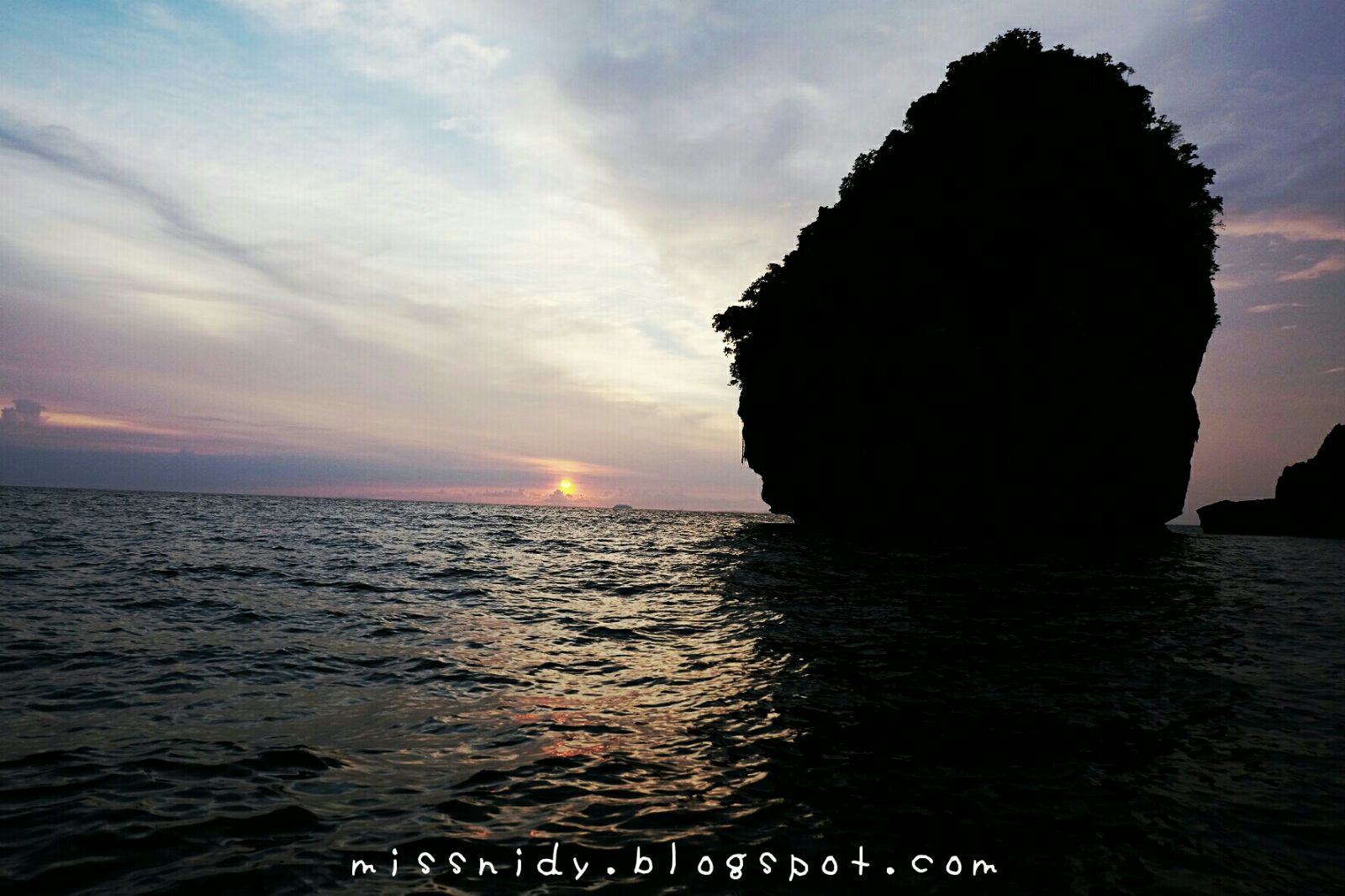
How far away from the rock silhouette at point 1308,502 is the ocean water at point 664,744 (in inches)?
2285

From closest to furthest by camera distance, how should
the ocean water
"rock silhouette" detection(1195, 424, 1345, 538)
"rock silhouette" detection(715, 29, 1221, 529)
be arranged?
the ocean water → "rock silhouette" detection(715, 29, 1221, 529) → "rock silhouette" detection(1195, 424, 1345, 538)

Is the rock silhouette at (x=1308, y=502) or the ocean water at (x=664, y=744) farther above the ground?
the rock silhouette at (x=1308, y=502)

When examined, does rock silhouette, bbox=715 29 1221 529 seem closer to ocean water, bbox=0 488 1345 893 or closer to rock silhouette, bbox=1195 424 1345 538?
rock silhouette, bbox=1195 424 1345 538

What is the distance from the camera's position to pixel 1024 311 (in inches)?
1677

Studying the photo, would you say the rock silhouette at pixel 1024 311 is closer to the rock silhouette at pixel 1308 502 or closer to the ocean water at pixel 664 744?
the rock silhouette at pixel 1308 502

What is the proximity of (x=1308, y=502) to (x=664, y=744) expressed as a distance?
77.9 metres

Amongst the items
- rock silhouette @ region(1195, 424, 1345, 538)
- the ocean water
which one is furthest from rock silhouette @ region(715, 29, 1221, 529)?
the ocean water

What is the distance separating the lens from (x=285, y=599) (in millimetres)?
16062

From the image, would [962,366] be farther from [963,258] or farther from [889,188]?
[889,188]

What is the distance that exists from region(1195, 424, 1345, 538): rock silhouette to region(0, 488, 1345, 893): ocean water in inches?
2285

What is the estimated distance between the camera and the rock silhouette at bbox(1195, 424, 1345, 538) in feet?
187

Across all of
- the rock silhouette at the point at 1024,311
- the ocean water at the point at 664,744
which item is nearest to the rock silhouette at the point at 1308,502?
the rock silhouette at the point at 1024,311

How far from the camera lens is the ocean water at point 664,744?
4.71 meters

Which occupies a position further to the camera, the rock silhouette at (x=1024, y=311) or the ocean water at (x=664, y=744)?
the rock silhouette at (x=1024, y=311)
